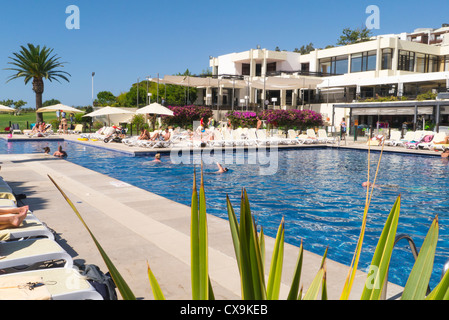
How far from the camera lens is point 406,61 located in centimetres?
3731

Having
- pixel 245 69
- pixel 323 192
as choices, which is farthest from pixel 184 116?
pixel 245 69

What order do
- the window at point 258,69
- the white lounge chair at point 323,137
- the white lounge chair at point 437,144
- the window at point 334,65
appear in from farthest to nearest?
the window at point 258,69
the window at point 334,65
the white lounge chair at point 323,137
the white lounge chair at point 437,144

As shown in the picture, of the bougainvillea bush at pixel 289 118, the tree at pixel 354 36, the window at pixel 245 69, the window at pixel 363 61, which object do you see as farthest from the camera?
the tree at pixel 354 36

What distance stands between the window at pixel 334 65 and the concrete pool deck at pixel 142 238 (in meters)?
36.3

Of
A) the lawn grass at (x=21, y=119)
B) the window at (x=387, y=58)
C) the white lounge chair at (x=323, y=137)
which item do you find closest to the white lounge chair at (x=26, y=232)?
the white lounge chair at (x=323, y=137)

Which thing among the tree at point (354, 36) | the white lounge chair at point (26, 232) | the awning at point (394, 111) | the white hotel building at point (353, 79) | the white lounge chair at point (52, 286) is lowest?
the white lounge chair at point (52, 286)

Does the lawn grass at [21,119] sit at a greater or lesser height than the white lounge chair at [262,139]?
greater

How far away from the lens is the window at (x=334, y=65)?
4112 centimetres

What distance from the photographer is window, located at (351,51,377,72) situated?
37391mm

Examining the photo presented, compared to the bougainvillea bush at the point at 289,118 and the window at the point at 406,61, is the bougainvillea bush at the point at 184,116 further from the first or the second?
the window at the point at 406,61

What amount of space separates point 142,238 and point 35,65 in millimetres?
35849

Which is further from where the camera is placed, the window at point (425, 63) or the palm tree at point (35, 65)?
the window at point (425, 63)

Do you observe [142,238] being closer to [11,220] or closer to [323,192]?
[11,220]

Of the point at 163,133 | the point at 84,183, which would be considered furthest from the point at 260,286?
the point at 163,133
